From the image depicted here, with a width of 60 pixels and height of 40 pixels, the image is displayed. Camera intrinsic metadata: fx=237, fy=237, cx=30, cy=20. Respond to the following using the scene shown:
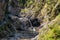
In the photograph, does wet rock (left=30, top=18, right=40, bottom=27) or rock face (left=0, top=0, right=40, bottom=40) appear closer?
rock face (left=0, top=0, right=40, bottom=40)

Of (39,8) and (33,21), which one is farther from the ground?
(39,8)

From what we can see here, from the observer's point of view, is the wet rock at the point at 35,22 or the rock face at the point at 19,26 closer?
the rock face at the point at 19,26

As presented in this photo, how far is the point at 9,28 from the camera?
133 ft

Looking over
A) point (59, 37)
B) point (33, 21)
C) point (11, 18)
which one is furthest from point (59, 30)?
point (33, 21)

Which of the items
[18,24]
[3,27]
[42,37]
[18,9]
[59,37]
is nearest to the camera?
[59,37]

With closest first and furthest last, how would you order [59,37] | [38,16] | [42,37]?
[59,37] < [42,37] < [38,16]

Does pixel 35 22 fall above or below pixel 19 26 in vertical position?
above

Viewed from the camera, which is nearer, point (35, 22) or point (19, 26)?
point (19, 26)

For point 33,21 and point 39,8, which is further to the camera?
point 39,8

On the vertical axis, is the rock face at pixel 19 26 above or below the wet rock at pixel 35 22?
below

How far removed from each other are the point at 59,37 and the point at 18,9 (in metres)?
46.3

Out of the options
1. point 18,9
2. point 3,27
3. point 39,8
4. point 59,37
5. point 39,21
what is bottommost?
point 59,37

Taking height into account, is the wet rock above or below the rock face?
above

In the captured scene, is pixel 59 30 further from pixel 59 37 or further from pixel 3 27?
pixel 3 27
